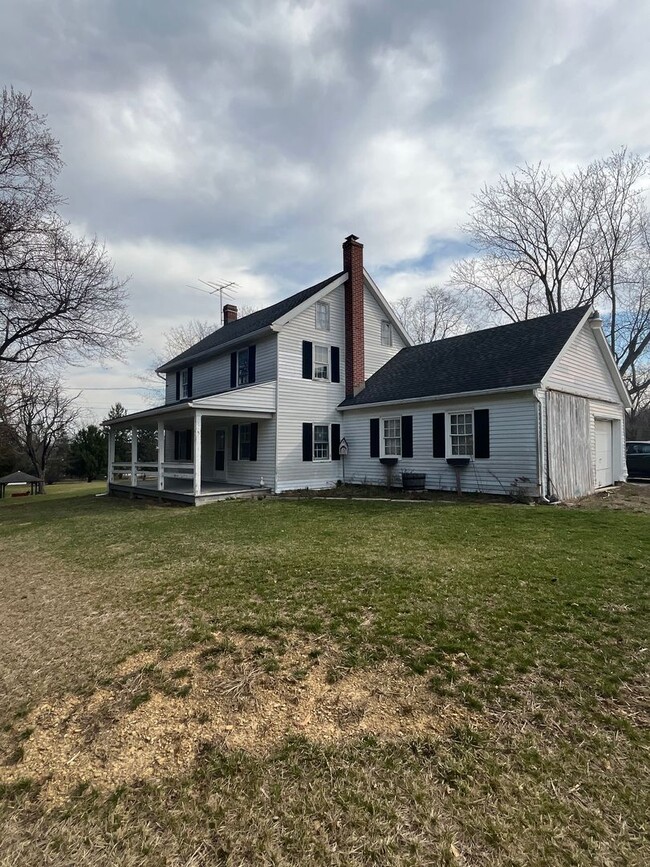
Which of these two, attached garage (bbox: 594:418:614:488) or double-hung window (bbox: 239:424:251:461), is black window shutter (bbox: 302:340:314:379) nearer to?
double-hung window (bbox: 239:424:251:461)

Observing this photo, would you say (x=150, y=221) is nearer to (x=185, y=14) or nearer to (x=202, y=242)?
(x=202, y=242)

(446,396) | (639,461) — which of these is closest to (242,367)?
(446,396)

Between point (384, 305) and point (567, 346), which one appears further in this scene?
point (384, 305)

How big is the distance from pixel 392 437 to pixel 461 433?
2.65 metres

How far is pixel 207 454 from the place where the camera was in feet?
61.7

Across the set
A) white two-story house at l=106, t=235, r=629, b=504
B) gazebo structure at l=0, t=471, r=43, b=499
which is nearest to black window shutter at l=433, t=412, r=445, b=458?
white two-story house at l=106, t=235, r=629, b=504

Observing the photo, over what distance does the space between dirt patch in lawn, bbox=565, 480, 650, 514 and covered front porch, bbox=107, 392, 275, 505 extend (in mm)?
9418

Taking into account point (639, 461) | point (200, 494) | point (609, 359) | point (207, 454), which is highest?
point (609, 359)

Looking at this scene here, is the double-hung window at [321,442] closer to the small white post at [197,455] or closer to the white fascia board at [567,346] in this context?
the small white post at [197,455]

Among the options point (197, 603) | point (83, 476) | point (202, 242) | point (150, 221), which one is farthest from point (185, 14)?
point (83, 476)

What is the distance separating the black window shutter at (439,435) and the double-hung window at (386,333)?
5894 mm

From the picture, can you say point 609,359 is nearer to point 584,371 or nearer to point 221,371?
point 584,371

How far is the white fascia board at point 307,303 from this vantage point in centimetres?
1493

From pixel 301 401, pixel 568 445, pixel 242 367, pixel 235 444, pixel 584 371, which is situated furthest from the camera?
pixel 235 444
